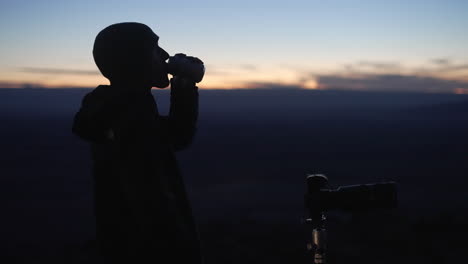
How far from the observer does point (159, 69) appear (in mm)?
2002

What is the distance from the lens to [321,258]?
81.2 inches

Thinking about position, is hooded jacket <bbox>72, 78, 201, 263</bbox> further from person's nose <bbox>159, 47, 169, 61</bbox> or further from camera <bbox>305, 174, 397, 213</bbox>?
camera <bbox>305, 174, 397, 213</bbox>

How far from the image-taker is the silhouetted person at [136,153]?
173cm

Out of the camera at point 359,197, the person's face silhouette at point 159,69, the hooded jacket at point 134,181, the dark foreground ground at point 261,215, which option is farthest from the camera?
the dark foreground ground at point 261,215

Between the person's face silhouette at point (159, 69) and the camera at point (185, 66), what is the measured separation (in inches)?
1.3

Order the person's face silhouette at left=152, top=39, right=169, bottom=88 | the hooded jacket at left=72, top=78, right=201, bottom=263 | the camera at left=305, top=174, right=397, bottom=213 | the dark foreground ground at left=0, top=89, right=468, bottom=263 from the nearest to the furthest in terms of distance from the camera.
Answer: the hooded jacket at left=72, top=78, right=201, bottom=263 → the camera at left=305, top=174, right=397, bottom=213 → the person's face silhouette at left=152, top=39, right=169, bottom=88 → the dark foreground ground at left=0, top=89, right=468, bottom=263

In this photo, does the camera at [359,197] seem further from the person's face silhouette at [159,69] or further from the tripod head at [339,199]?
the person's face silhouette at [159,69]

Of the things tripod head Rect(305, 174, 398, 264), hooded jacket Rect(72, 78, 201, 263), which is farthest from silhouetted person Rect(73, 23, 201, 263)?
tripod head Rect(305, 174, 398, 264)

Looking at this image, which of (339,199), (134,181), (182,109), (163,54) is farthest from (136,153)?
(339,199)

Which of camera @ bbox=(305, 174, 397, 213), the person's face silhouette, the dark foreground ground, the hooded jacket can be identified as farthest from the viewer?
the dark foreground ground

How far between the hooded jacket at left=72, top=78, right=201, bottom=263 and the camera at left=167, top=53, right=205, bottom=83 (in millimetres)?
188

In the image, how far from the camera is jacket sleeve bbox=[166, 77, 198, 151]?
6.69ft

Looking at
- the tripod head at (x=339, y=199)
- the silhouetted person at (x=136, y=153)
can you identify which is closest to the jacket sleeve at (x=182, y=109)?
the silhouetted person at (x=136, y=153)

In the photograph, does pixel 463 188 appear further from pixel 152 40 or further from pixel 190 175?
pixel 152 40
